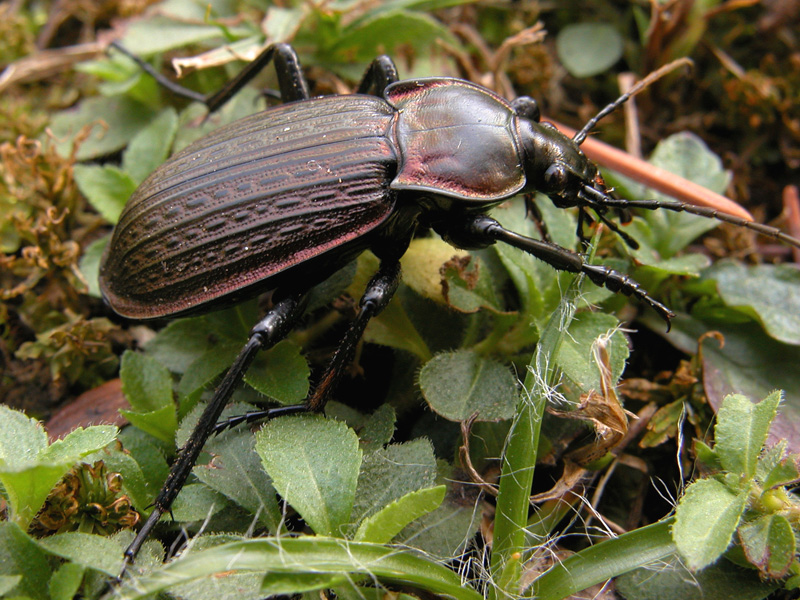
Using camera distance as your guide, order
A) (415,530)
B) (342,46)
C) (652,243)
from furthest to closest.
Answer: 1. (342,46)
2. (652,243)
3. (415,530)

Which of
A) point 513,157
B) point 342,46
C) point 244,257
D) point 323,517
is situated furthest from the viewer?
point 342,46

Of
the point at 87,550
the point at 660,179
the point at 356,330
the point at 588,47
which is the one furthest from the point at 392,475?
the point at 588,47

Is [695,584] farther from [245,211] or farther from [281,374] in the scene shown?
[245,211]

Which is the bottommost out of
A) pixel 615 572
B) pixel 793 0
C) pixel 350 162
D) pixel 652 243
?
pixel 615 572

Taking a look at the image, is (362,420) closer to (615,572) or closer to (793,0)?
(615,572)

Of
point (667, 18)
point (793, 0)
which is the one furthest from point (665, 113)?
point (793, 0)

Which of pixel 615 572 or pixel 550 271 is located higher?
pixel 550 271

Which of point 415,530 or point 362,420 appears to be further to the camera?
point 362,420
